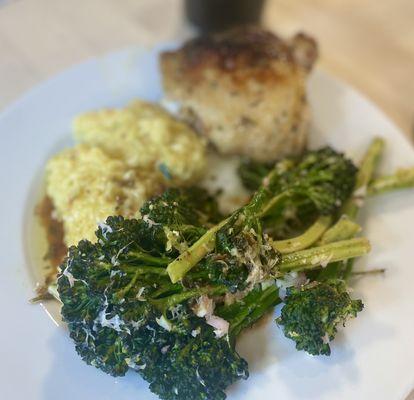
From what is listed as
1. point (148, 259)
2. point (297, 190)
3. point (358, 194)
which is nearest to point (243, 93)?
point (297, 190)

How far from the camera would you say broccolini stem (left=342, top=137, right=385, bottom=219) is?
75.7 inches

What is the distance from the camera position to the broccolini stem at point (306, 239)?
163cm

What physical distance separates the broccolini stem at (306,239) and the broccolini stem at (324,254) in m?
0.03

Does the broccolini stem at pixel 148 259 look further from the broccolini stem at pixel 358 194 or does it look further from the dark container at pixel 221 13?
the dark container at pixel 221 13

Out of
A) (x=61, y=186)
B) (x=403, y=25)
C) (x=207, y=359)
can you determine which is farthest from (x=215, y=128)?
(x=403, y=25)

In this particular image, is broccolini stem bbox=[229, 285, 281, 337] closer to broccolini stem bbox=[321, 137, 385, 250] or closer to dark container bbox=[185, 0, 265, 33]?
broccolini stem bbox=[321, 137, 385, 250]

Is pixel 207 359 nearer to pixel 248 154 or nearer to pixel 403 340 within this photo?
pixel 403 340

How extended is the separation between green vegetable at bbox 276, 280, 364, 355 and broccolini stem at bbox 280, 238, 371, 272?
100mm

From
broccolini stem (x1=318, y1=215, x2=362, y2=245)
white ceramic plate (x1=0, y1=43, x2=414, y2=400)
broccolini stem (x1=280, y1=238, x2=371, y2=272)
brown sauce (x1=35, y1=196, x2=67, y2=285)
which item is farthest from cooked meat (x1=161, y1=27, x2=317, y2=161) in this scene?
brown sauce (x1=35, y1=196, x2=67, y2=285)

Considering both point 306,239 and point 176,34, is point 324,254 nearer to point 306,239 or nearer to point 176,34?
point 306,239

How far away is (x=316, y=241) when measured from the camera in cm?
173

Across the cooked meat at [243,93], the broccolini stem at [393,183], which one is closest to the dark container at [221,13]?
the cooked meat at [243,93]

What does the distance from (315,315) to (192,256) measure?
0.41m

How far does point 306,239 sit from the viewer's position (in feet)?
5.62
